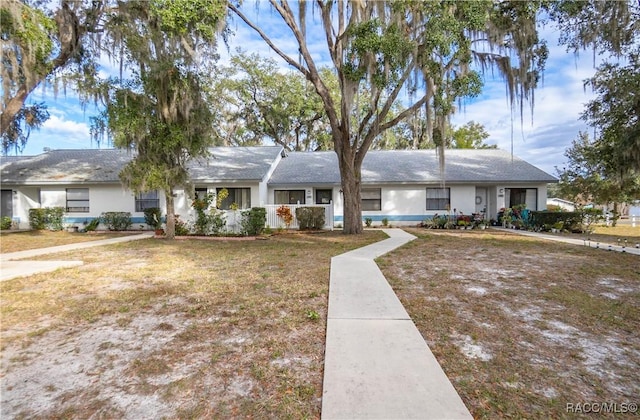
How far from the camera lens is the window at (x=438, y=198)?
16.8m

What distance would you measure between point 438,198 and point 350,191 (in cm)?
697

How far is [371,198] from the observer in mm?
17047

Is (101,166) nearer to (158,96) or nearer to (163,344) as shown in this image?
(158,96)

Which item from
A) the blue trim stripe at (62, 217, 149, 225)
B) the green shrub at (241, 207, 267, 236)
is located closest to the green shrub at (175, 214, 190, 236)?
the green shrub at (241, 207, 267, 236)

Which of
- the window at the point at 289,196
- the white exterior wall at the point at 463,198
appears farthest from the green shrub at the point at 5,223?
the white exterior wall at the point at 463,198

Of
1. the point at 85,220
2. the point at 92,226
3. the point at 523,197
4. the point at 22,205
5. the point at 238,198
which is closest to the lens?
the point at 92,226

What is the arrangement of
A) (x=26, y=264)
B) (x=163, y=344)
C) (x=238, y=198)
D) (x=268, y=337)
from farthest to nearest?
(x=238, y=198) → (x=26, y=264) → (x=268, y=337) → (x=163, y=344)

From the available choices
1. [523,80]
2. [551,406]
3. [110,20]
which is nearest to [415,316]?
[551,406]

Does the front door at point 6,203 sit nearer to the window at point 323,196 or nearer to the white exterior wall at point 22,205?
the white exterior wall at point 22,205

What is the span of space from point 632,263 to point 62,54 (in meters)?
19.2

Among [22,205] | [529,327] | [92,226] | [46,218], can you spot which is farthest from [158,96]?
[22,205]

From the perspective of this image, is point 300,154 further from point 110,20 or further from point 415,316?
point 415,316

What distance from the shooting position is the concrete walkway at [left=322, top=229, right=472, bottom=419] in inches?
85.5

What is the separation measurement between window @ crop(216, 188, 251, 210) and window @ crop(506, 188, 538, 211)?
14226 mm
